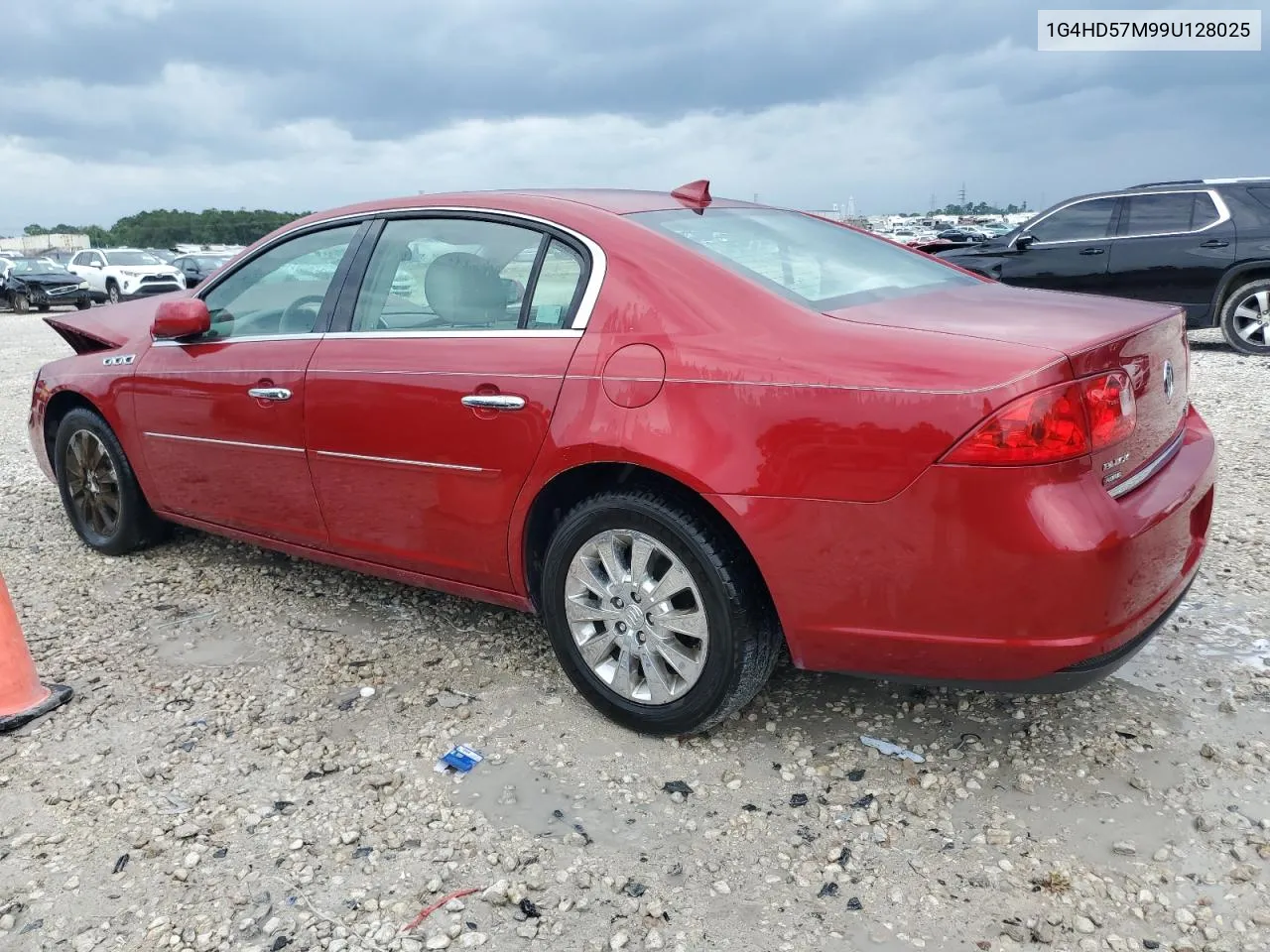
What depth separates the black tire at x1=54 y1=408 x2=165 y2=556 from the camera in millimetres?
4477

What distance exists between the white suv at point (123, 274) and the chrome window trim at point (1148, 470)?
2425 centimetres

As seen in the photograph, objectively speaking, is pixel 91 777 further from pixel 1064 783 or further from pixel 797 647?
pixel 1064 783

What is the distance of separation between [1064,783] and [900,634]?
67 cm

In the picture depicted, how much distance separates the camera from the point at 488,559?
315 centimetres

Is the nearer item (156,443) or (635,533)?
(635,533)

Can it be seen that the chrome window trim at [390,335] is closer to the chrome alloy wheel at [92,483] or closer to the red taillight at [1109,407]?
the chrome alloy wheel at [92,483]

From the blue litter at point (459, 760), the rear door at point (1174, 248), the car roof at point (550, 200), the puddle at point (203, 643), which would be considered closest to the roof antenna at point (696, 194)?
the car roof at point (550, 200)

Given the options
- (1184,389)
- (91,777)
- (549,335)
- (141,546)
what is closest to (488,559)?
(549,335)

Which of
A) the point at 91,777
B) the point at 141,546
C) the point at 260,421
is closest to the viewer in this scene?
the point at 91,777

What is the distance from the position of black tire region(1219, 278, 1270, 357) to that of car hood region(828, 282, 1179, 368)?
25.7 feet

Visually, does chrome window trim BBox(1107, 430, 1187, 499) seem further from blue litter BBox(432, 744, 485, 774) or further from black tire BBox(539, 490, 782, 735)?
blue litter BBox(432, 744, 485, 774)

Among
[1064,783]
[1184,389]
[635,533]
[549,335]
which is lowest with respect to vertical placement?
[1064,783]

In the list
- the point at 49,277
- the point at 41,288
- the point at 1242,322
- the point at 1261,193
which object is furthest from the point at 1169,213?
the point at 49,277

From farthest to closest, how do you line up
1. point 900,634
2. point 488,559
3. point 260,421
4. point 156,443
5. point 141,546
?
point 141,546, point 156,443, point 260,421, point 488,559, point 900,634
